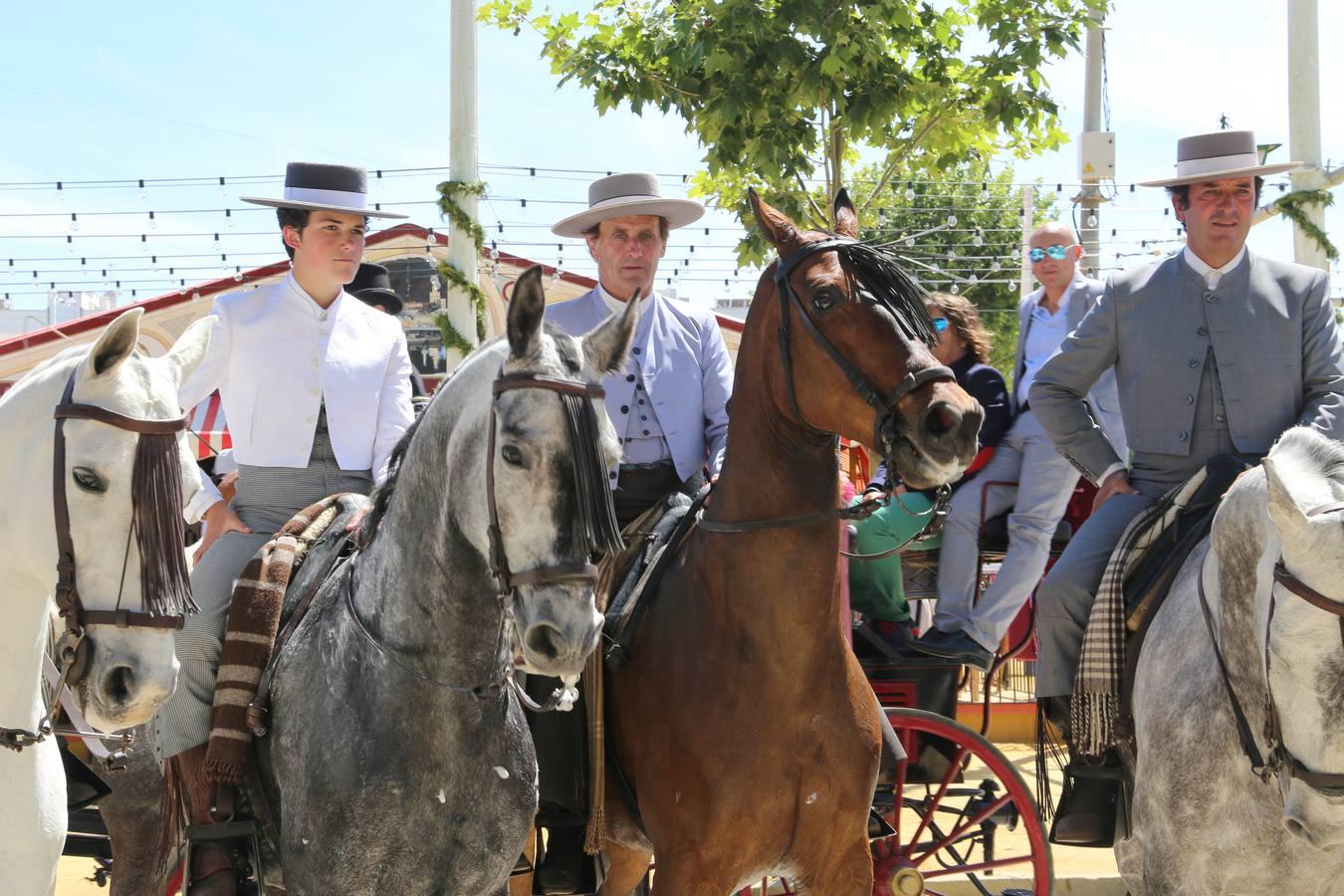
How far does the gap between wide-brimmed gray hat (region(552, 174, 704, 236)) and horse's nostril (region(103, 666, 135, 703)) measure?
2698mm

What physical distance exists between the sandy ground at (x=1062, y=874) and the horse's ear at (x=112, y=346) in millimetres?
4421

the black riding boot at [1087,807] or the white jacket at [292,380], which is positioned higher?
the white jacket at [292,380]

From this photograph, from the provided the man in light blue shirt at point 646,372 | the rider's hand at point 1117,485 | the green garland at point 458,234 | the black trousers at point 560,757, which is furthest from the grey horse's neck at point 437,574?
the green garland at point 458,234

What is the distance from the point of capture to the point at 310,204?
471cm

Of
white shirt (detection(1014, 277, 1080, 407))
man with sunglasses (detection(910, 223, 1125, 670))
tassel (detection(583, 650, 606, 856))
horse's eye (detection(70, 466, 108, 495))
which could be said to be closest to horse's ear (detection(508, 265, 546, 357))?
horse's eye (detection(70, 466, 108, 495))

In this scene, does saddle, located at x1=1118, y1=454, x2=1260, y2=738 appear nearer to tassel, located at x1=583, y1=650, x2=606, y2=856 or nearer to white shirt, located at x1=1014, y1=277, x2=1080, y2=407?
tassel, located at x1=583, y1=650, x2=606, y2=856

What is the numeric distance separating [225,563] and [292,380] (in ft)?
2.25

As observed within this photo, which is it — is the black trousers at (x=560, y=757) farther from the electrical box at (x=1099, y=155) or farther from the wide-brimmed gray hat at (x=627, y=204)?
the electrical box at (x=1099, y=155)

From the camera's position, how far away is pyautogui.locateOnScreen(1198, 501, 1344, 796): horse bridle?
333cm

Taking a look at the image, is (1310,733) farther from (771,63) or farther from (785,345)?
Result: (771,63)

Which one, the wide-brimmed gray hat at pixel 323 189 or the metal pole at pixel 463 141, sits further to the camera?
the metal pole at pixel 463 141

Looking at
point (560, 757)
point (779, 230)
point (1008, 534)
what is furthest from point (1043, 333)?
point (560, 757)

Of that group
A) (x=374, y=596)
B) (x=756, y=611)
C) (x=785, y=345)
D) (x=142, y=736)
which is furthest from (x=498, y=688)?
(x=142, y=736)

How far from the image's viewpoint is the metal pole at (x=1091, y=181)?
12141 millimetres
